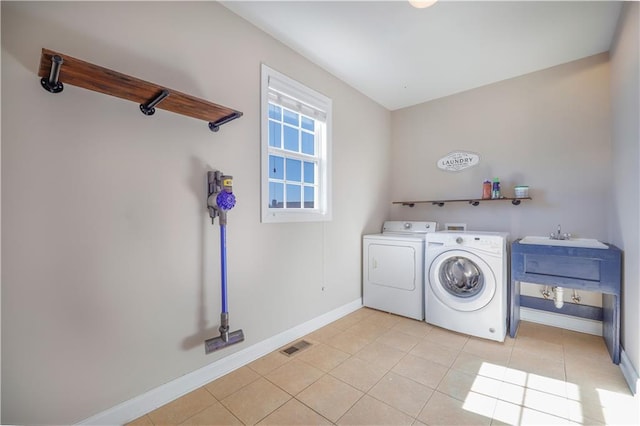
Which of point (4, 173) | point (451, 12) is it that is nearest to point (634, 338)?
point (451, 12)

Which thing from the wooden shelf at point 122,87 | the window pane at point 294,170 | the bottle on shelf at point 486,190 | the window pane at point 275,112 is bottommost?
the bottle on shelf at point 486,190

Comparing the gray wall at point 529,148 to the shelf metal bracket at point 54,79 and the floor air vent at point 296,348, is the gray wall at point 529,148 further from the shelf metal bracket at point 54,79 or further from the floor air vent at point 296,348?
the shelf metal bracket at point 54,79

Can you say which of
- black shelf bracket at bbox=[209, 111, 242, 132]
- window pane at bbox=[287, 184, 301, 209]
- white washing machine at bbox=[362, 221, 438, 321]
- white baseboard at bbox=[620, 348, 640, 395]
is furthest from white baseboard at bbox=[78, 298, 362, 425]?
white baseboard at bbox=[620, 348, 640, 395]

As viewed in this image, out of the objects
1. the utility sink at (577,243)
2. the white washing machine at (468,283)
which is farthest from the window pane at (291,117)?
the utility sink at (577,243)

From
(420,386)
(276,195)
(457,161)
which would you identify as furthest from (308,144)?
(420,386)

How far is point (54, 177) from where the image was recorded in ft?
4.18

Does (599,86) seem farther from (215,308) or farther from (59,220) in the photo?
(59,220)

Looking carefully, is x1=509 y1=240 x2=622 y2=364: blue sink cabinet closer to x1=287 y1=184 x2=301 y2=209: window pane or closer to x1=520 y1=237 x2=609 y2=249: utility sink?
x1=520 y1=237 x2=609 y2=249: utility sink

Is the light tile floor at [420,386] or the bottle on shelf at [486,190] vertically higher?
the bottle on shelf at [486,190]

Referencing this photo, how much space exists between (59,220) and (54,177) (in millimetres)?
203

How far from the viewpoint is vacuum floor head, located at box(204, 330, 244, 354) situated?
1747 mm

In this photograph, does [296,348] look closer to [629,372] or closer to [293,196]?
[293,196]

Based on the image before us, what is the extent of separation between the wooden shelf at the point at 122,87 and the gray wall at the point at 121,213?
63mm

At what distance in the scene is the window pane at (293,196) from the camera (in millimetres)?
2522
